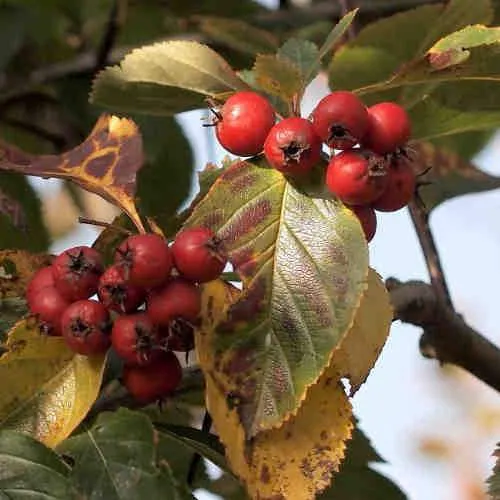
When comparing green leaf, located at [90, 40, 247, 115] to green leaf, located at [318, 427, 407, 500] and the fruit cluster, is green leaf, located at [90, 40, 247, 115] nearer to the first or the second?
the fruit cluster

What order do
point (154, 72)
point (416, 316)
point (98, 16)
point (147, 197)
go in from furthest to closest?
point (98, 16) → point (147, 197) → point (416, 316) → point (154, 72)

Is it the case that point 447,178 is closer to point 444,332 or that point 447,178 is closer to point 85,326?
→ point 444,332

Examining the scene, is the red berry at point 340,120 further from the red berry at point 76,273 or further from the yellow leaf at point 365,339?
the red berry at point 76,273

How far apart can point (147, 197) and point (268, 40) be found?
1.36 feet

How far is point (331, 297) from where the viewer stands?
973 millimetres

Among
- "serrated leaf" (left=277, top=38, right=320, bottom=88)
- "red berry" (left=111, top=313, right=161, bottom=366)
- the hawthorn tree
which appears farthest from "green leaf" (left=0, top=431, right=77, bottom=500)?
"serrated leaf" (left=277, top=38, right=320, bottom=88)

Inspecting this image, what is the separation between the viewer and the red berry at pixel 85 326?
99cm

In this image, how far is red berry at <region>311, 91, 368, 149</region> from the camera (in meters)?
0.98

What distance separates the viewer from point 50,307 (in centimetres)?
103

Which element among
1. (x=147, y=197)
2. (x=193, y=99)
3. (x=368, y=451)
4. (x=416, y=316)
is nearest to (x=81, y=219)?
(x=193, y=99)

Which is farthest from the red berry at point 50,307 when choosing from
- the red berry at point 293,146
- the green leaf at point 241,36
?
the green leaf at point 241,36

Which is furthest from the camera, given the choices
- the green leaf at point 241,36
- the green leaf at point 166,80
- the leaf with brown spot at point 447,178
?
the green leaf at point 241,36

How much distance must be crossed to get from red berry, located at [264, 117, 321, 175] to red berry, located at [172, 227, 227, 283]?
0.29 ft

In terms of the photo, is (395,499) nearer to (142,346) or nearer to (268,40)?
(142,346)
